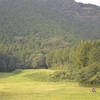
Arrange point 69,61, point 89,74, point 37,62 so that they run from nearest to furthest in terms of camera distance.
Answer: point 89,74 → point 69,61 → point 37,62

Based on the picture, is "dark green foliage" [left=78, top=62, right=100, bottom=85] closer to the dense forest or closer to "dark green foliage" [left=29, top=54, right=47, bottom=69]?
the dense forest

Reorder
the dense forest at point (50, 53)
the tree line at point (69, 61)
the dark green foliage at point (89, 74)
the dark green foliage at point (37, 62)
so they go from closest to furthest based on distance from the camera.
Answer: the dark green foliage at point (89, 74), the tree line at point (69, 61), the dense forest at point (50, 53), the dark green foliage at point (37, 62)

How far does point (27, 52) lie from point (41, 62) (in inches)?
709

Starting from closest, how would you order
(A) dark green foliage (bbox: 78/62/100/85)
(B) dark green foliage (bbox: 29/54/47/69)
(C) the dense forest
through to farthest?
(A) dark green foliage (bbox: 78/62/100/85)
(C) the dense forest
(B) dark green foliage (bbox: 29/54/47/69)

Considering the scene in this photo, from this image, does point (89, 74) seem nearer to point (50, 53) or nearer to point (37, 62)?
point (50, 53)

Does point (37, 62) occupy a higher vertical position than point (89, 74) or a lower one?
lower

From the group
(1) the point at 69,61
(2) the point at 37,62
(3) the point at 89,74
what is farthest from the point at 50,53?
(3) the point at 89,74


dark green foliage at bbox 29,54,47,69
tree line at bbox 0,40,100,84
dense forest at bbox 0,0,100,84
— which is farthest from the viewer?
dark green foliage at bbox 29,54,47,69

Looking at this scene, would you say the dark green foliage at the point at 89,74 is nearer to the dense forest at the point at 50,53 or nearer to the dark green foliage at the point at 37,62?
the dense forest at the point at 50,53

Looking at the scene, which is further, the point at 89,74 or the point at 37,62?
the point at 37,62

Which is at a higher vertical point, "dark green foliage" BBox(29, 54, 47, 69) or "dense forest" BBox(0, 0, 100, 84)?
"dense forest" BBox(0, 0, 100, 84)

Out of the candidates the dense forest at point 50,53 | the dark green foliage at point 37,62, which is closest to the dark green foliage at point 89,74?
the dense forest at point 50,53

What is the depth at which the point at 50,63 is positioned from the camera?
103 meters

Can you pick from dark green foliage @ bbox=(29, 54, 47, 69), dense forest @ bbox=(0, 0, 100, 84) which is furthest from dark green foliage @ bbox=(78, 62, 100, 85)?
dark green foliage @ bbox=(29, 54, 47, 69)
